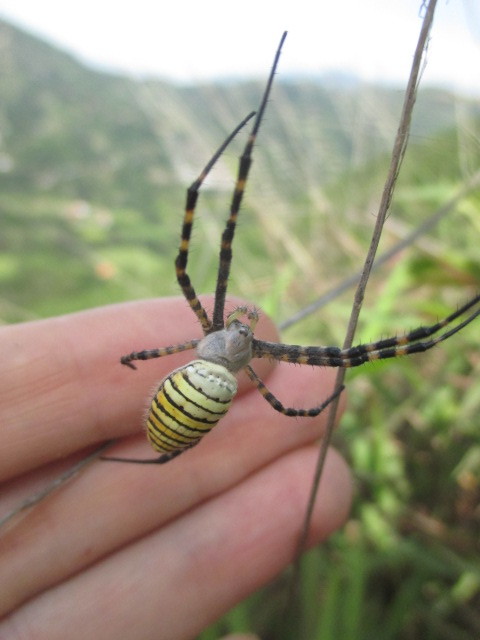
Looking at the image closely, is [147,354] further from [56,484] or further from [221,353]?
[56,484]

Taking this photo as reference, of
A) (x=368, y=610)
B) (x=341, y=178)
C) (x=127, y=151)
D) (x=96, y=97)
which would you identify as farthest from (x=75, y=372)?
(x=96, y=97)

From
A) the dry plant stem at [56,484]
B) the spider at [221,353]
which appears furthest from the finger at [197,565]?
the spider at [221,353]

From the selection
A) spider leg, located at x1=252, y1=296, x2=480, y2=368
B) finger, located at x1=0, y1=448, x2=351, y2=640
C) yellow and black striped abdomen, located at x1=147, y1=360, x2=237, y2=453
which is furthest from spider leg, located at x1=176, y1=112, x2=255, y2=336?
finger, located at x1=0, y1=448, x2=351, y2=640

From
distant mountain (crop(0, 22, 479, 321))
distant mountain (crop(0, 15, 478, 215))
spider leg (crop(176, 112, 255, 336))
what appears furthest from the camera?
distant mountain (crop(0, 15, 478, 215))

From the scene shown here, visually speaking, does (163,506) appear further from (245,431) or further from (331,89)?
(331,89)

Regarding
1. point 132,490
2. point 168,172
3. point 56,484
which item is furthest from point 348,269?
point 168,172

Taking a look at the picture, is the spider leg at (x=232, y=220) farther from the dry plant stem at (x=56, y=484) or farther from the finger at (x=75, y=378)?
the dry plant stem at (x=56, y=484)

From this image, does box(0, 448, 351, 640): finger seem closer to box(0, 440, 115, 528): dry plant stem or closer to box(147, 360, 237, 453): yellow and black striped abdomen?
A: box(0, 440, 115, 528): dry plant stem

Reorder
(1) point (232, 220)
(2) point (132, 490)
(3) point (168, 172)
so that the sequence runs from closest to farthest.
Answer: (1) point (232, 220), (2) point (132, 490), (3) point (168, 172)
